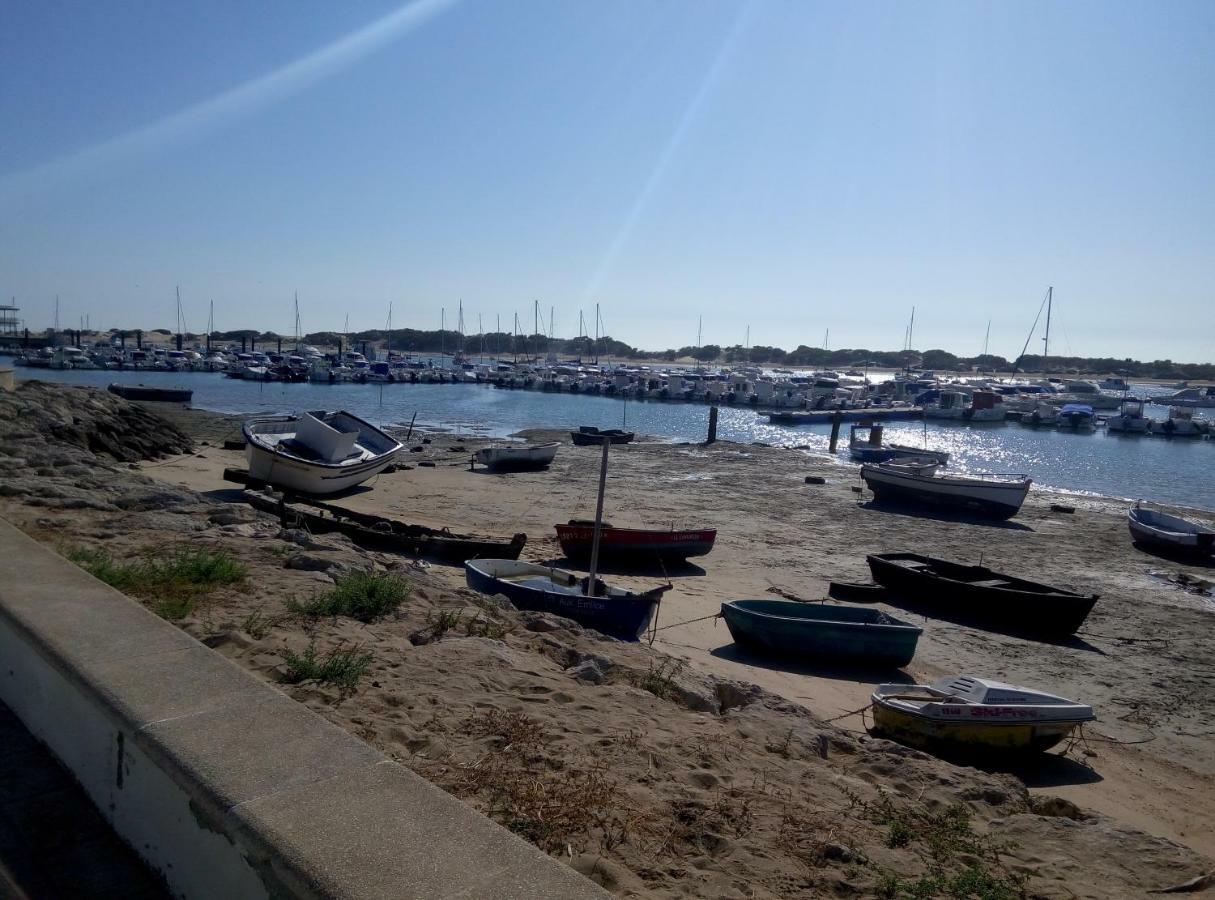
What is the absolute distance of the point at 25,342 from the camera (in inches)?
4990

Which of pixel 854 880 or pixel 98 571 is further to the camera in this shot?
pixel 98 571

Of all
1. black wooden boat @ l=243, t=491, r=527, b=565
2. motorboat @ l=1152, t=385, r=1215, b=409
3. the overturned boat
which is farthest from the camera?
motorboat @ l=1152, t=385, r=1215, b=409

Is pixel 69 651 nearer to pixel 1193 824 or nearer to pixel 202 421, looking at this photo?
pixel 1193 824

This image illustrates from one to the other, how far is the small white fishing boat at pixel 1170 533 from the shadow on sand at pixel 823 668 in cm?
1719

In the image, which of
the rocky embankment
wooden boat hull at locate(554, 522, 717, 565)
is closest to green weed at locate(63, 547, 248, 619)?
the rocky embankment

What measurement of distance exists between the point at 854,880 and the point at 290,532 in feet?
31.7

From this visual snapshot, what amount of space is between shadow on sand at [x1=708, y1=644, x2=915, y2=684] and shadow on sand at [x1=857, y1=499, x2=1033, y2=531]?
1889 cm

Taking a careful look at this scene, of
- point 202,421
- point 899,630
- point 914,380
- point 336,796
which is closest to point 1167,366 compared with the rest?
point 914,380

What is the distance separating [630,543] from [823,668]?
7.40 meters

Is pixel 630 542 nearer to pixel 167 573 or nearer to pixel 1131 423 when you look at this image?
pixel 167 573

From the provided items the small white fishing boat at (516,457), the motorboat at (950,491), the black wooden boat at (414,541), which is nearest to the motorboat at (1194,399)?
the motorboat at (950,491)

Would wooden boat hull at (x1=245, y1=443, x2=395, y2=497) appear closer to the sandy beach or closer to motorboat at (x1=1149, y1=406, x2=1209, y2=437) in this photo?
the sandy beach

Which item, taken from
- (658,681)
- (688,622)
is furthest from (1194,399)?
(658,681)

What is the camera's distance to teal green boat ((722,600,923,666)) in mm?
14156
